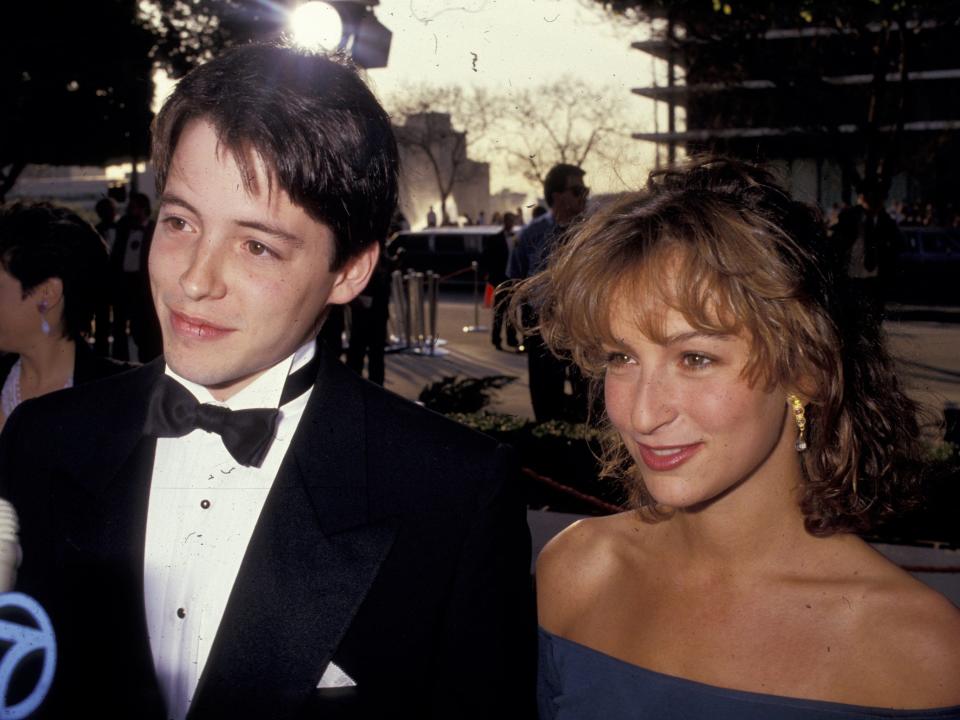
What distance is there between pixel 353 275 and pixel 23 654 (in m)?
0.83

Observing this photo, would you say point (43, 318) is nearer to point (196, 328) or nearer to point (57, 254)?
point (57, 254)

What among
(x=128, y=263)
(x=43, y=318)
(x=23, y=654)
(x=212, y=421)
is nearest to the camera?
(x=23, y=654)

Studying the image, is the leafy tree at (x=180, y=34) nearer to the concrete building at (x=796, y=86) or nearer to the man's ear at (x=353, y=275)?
the concrete building at (x=796, y=86)

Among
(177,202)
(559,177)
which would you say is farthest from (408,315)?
(177,202)

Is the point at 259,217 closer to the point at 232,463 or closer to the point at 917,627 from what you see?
the point at 232,463

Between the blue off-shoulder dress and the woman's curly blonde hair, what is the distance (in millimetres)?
350

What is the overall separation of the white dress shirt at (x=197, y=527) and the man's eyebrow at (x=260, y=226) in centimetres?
22

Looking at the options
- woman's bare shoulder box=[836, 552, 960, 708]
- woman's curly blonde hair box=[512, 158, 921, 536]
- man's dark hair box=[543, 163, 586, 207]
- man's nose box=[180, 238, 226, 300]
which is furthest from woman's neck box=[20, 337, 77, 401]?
man's dark hair box=[543, 163, 586, 207]

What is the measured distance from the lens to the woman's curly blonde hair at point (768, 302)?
2.12 m

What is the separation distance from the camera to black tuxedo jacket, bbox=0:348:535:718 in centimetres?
180

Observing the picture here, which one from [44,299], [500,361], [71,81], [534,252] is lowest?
[500,361]

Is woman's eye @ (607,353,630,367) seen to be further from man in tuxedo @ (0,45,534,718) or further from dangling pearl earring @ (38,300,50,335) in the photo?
dangling pearl earring @ (38,300,50,335)

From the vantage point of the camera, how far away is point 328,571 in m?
1.87

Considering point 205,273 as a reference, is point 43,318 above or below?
below
